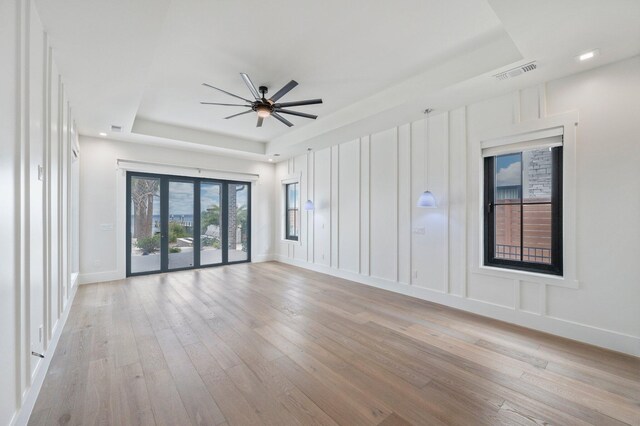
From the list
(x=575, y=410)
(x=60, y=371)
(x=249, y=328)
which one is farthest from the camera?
(x=249, y=328)

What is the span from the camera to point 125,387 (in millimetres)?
2189

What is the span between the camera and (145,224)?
609 cm

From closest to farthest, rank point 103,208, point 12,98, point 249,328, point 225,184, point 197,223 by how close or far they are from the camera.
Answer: point 12,98
point 249,328
point 103,208
point 197,223
point 225,184

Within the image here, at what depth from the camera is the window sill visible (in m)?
3.09

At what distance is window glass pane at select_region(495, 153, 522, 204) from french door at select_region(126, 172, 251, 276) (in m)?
5.95

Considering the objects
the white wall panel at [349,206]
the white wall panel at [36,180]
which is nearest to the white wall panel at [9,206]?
the white wall panel at [36,180]

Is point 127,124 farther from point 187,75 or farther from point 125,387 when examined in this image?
point 125,387

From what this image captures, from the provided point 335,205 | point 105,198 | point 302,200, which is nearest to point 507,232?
point 335,205

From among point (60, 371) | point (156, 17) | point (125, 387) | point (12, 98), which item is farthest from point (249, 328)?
point (156, 17)

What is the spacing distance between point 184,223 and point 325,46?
526 cm

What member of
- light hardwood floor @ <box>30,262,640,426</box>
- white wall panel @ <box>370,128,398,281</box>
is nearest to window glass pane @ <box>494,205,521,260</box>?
light hardwood floor @ <box>30,262,640,426</box>

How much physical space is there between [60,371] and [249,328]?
168cm

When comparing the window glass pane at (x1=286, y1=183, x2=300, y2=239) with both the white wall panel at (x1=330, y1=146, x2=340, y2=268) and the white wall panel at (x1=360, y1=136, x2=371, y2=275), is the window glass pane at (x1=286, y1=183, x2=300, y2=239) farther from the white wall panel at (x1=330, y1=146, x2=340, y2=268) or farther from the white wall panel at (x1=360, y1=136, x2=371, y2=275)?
the white wall panel at (x1=360, y1=136, x2=371, y2=275)

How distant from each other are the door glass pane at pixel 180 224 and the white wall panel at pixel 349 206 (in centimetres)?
364
